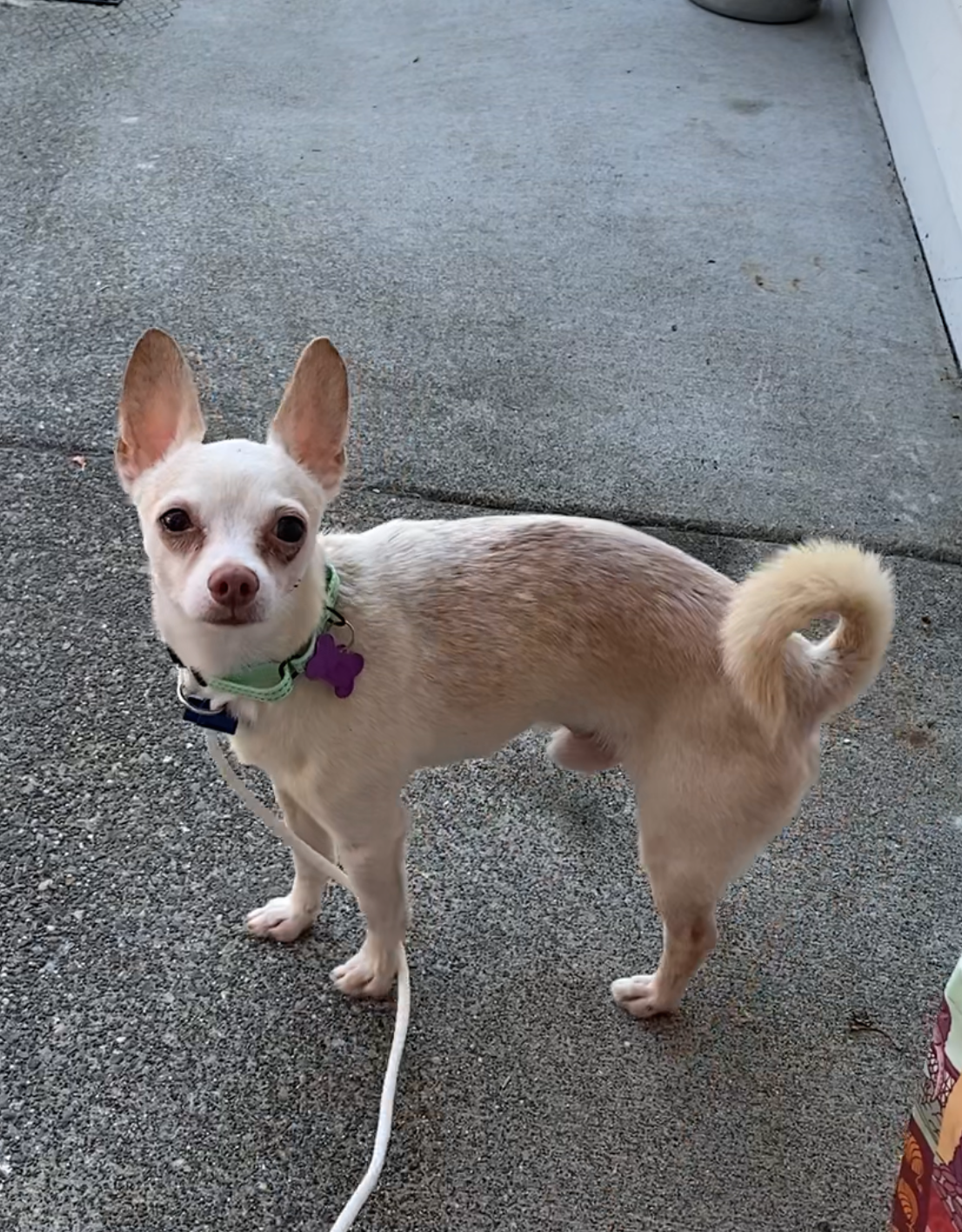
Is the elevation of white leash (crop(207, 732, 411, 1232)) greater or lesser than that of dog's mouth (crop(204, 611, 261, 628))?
lesser

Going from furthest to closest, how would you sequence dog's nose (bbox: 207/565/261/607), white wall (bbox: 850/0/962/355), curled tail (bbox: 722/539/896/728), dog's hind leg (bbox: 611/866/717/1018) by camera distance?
white wall (bbox: 850/0/962/355)
dog's hind leg (bbox: 611/866/717/1018)
curled tail (bbox: 722/539/896/728)
dog's nose (bbox: 207/565/261/607)

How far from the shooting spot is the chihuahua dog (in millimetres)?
1379

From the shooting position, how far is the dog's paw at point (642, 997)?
1768 mm

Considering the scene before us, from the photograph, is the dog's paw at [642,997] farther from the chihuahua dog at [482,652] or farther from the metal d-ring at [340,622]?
the metal d-ring at [340,622]

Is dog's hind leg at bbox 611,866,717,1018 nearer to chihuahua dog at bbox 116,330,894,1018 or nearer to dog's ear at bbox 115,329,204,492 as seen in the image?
chihuahua dog at bbox 116,330,894,1018

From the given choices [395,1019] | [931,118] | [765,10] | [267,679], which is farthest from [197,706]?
[765,10]

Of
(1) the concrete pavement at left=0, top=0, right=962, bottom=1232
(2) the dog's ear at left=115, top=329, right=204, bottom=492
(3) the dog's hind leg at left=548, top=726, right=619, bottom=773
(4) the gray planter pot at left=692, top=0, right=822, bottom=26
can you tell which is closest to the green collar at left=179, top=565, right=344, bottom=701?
(2) the dog's ear at left=115, top=329, right=204, bottom=492

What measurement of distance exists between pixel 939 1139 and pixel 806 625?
23.8 inches

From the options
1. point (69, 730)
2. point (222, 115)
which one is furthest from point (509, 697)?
point (222, 115)

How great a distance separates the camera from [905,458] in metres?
2.97

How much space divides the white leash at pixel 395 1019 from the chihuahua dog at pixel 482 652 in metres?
0.05

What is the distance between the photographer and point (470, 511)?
2.64 m

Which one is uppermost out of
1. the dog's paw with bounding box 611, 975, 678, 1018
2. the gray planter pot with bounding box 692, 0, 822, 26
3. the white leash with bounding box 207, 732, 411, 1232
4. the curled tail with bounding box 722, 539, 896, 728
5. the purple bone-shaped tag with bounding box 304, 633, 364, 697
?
the curled tail with bounding box 722, 539, 896, 728

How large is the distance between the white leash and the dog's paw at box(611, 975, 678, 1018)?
33 cm
